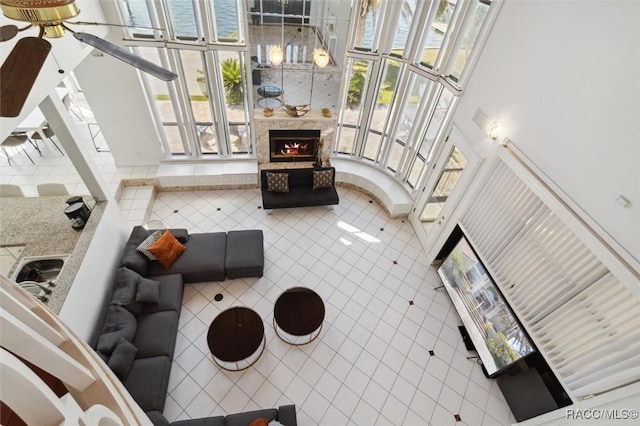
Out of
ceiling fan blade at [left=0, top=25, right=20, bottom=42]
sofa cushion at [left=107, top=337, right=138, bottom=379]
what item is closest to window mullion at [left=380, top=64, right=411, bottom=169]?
ceiling fan blade at [left=0, top=25, right=20, bottom=42]

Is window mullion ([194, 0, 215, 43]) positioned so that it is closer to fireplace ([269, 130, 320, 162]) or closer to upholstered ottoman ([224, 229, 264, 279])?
fireplace ([269, 130, 320, 162])

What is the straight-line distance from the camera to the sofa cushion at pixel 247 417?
3732 mm

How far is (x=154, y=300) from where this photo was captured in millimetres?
4676

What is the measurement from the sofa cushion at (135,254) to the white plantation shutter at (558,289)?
17.7 feet

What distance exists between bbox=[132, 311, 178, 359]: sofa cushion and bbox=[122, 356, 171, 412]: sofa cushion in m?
0.11

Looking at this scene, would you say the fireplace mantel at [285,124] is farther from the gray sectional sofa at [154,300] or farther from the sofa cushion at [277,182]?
the gray sectional sofa at [154,300]

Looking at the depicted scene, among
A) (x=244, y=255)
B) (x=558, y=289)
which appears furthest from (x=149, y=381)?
(x=558, y=289)

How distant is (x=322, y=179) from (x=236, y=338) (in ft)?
12.4

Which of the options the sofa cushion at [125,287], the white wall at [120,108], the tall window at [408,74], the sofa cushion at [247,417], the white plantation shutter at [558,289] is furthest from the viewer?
the white wall at [120,108]

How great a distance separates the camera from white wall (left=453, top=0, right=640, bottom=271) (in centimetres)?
288

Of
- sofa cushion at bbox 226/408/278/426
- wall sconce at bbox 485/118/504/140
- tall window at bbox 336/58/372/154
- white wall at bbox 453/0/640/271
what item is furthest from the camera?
tall window at bbox 336/58/372/154

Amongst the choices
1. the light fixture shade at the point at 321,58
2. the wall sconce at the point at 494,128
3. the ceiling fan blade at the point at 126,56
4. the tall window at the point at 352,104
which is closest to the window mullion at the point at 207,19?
the light fixture shade at the point at 321,58

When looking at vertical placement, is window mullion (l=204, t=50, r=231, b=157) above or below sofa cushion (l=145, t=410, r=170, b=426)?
above

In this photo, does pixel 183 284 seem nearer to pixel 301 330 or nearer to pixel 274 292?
pixel 274 292
